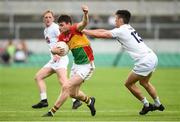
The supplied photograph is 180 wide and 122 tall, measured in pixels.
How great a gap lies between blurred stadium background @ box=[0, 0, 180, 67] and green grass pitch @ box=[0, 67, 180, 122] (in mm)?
7396

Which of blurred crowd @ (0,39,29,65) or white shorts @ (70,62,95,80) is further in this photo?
blurred crowd @ (0,39,29,65)

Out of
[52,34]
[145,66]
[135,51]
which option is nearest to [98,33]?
[135,51]

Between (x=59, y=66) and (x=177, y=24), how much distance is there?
2841 centimetres

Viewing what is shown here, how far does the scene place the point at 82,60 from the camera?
15.2 meters

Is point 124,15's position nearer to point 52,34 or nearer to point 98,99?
point 52,34

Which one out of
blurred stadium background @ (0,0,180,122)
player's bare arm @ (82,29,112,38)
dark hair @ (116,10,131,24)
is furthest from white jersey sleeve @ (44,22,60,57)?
blurred stadium background @ (0,0,180,122)

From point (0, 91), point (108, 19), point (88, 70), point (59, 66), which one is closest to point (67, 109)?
point (59, 66)

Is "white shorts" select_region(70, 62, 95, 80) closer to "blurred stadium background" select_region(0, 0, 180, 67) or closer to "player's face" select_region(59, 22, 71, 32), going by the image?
"player's face" select_region(59, 22, 71, 32)

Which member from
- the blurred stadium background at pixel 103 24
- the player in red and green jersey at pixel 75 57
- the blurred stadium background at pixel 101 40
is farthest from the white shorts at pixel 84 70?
the blurred stadium background at pixel 103 24

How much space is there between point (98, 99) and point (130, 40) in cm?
554

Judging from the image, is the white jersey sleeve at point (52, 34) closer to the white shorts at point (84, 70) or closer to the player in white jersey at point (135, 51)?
the player in white jersey at point (135, 51)

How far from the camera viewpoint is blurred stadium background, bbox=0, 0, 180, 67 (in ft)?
138

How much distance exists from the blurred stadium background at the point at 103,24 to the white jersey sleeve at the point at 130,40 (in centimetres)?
2534

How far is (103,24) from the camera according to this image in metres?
43.5
